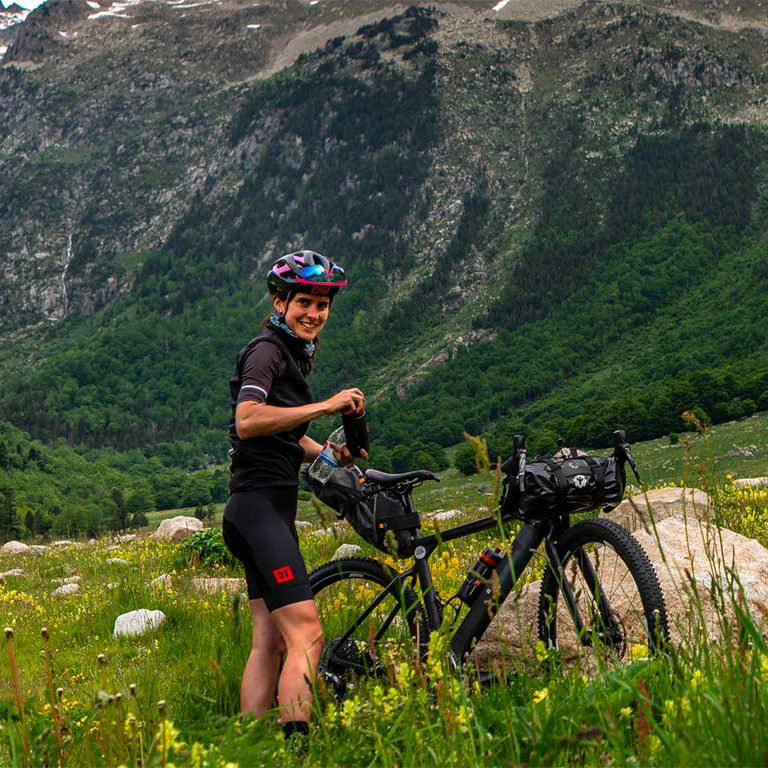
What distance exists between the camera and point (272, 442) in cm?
586

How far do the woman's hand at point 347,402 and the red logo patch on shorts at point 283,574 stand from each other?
1.07 metres

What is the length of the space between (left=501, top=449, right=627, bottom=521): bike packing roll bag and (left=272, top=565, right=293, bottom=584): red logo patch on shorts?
152 cm

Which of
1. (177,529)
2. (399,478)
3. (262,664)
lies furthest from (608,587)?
(177,529)

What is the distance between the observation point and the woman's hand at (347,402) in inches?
215

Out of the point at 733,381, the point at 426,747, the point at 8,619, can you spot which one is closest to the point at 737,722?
the point at 426,747

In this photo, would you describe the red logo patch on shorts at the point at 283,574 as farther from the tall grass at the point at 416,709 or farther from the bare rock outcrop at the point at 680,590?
the bare rock outcrop at the point at 680,590

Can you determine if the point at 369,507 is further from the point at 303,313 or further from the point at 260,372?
the point at 303,313

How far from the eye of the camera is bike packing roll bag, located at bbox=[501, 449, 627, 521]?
5.23 metres

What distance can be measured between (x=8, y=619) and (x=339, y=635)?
6116 millimetres

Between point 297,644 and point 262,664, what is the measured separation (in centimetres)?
69

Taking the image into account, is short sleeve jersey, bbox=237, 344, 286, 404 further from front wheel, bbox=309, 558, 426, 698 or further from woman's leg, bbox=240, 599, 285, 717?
woman's leg, bbox=240, 599, 285, 717

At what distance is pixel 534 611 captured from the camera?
645cm

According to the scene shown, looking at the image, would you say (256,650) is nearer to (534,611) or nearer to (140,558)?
(534,611)

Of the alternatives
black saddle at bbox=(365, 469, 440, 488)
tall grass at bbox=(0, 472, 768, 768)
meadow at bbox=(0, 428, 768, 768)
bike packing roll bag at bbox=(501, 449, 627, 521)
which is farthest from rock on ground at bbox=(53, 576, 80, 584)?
bike packing roll bag at bbox=(501, 449, 627, 521)
